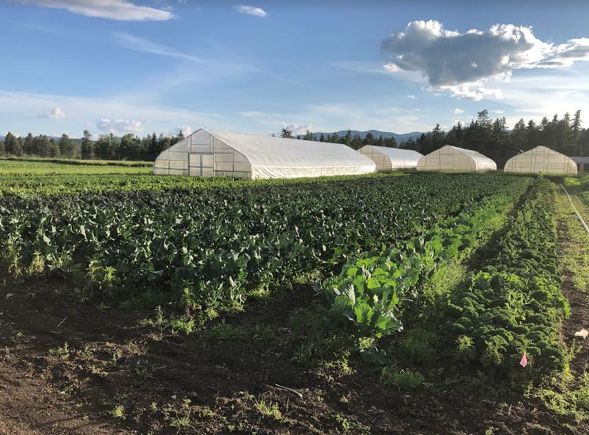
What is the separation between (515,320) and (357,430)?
10.2 ft

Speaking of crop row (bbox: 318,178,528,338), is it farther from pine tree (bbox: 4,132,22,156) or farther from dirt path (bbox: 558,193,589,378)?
pine tree (bbox: 4,132,22,156)

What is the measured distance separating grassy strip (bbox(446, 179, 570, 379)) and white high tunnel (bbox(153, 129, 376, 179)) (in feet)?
87.6

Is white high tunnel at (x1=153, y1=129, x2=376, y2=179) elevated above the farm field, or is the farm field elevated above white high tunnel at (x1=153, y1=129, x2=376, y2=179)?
white high tunnel at (x1=153, y1=129, x2=376, y2=179)

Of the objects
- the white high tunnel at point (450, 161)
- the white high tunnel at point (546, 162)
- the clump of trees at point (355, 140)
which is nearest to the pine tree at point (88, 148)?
the clump of trees at point (355, 140)

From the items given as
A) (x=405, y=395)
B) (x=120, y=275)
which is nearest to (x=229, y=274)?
(x=120, y=275)

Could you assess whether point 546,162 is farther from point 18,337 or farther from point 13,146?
point 13,146

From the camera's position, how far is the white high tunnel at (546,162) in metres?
53.1

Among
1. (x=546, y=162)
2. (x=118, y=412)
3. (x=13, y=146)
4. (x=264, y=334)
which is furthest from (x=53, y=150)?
(x=118, y=412)

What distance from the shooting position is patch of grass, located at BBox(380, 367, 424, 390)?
497 centimetres

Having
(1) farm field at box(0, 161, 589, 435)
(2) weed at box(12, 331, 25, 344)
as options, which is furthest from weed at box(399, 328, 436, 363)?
(2) weed at box(12, 331, 25, 344)

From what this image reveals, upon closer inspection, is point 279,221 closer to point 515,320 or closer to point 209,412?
point 515,320

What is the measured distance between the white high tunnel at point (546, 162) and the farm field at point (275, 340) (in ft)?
168

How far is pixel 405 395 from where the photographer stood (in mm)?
4820

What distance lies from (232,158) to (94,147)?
7383 cm
